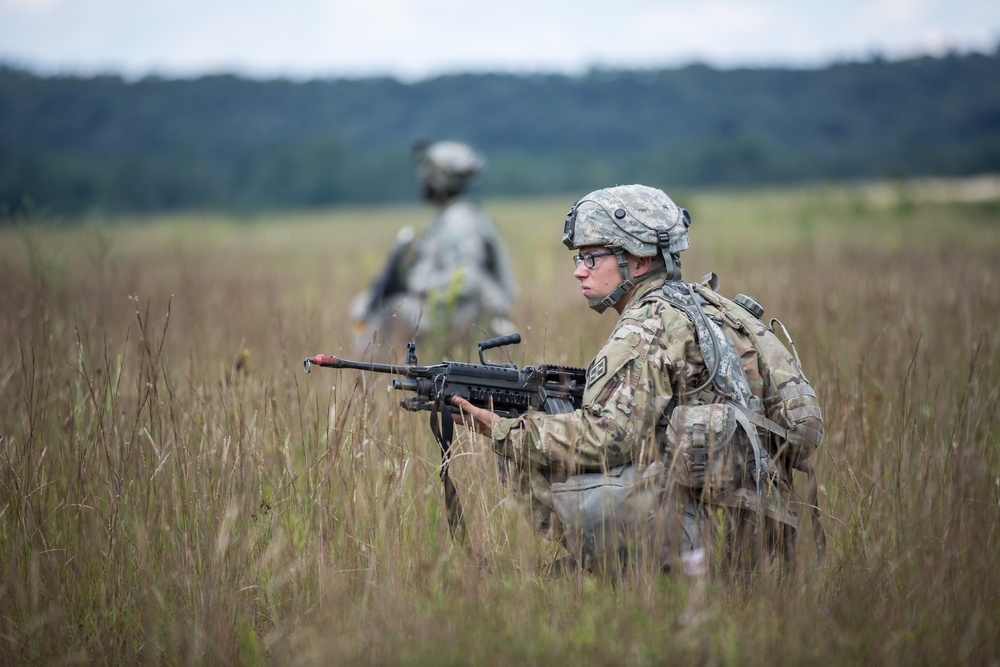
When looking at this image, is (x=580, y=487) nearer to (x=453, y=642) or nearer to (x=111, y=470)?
(x=453, y=642)

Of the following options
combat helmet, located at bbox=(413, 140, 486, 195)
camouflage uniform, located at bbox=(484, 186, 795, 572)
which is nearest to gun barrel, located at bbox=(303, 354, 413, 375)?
camouflage uniform, located at bbox=(484, 186, 795, 572)

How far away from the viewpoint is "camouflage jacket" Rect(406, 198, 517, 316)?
6788 millimetres

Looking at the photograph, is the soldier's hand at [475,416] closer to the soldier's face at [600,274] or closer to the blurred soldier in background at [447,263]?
the soldier's face at [600,274]

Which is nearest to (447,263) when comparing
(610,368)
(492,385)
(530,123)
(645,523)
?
(492,385)

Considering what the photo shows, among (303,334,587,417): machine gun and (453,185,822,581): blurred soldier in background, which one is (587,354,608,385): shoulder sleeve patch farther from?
(303,334,587,417): machine gun

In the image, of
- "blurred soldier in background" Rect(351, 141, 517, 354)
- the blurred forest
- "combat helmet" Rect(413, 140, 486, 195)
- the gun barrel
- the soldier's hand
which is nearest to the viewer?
the gun barrel

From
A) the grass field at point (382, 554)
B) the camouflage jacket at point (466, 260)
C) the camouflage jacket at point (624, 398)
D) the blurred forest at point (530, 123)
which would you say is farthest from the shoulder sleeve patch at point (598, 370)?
the blurred forest at point (530, 123)

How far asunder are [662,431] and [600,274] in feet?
1.81

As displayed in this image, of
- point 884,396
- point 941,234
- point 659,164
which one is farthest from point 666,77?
point 884,396

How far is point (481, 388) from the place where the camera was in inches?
122

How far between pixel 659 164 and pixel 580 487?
64.7 meters

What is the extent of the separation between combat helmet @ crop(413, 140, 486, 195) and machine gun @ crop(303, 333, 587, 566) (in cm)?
417

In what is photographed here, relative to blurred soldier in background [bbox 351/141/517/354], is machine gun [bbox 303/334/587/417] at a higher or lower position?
lower

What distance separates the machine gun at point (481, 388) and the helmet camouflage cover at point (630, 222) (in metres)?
0.43
